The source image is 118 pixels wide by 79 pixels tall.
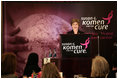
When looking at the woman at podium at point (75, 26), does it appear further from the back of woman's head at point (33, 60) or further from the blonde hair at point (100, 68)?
the blonde hair at point (100, 68)

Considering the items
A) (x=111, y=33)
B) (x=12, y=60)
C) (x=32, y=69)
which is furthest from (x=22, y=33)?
(x=111, y=33)

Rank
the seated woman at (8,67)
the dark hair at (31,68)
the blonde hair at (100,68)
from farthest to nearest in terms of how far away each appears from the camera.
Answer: the dark hair at (31,68) → the blonde hair at (100,68) → the seated woman at (8,67)

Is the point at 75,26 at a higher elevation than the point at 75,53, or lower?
higher

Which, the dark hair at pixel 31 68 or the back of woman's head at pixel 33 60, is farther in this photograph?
the back of woman's head at pixel 33 60

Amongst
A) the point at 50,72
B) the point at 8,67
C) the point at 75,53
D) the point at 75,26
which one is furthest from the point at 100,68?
the point at 75,26

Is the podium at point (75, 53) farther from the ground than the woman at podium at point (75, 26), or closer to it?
closer to it

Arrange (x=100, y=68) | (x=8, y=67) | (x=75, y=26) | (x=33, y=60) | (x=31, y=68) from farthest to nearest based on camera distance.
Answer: (x=75, y=26)
(x=33, y=60)
(x=31, y=68)
(x=100, y=68)
(x=8, y=67)

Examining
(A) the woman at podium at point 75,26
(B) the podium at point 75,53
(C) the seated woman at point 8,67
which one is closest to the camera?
(C) the seated woman at point 8,67

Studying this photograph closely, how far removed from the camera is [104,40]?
4.29 meters

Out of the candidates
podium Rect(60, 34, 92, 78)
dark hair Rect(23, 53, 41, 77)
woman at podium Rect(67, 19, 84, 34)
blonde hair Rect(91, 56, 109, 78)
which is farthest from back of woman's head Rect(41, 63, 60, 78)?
woman at podium Rect(67, 19, 84, 34)

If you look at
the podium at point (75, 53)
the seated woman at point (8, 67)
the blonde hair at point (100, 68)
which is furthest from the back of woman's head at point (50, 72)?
the podium at point (75, 53)

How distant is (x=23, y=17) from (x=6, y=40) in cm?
75

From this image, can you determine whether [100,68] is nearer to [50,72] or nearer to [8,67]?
[50,72]

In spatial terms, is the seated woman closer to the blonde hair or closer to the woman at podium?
the blonde hair
